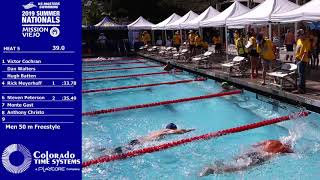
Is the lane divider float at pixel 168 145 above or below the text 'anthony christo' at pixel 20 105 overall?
below

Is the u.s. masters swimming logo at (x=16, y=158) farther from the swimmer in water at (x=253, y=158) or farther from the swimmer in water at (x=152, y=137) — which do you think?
the swimmer in water at (x=152, y=137)

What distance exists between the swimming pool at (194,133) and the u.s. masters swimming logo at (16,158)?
166 inches

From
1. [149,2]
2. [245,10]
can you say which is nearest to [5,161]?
[245,10]

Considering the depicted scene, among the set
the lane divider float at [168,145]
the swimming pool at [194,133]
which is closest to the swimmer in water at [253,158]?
the swimming pool at [194,133]

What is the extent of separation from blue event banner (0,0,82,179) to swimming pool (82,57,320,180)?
419 cm

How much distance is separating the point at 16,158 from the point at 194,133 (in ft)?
22.5

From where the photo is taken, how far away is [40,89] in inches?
100

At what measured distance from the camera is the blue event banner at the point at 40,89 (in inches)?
98.3

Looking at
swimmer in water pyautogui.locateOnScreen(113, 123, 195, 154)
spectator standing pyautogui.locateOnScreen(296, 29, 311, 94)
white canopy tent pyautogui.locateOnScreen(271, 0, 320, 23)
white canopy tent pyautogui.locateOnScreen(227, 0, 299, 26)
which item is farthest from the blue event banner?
white canopy tent pyautogui.locateOnScreen(227, 0, 299, 26)

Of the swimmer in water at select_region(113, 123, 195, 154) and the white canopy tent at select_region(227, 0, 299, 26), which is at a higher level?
the white canopy tent at select_region(227, 0, 299, 26)

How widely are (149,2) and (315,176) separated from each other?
35436mm

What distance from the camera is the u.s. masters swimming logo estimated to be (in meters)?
2.55

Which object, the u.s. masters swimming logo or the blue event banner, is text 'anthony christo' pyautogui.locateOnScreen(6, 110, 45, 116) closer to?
the blue event banner

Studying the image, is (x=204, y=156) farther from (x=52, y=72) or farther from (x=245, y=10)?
(x=245, y=10)
